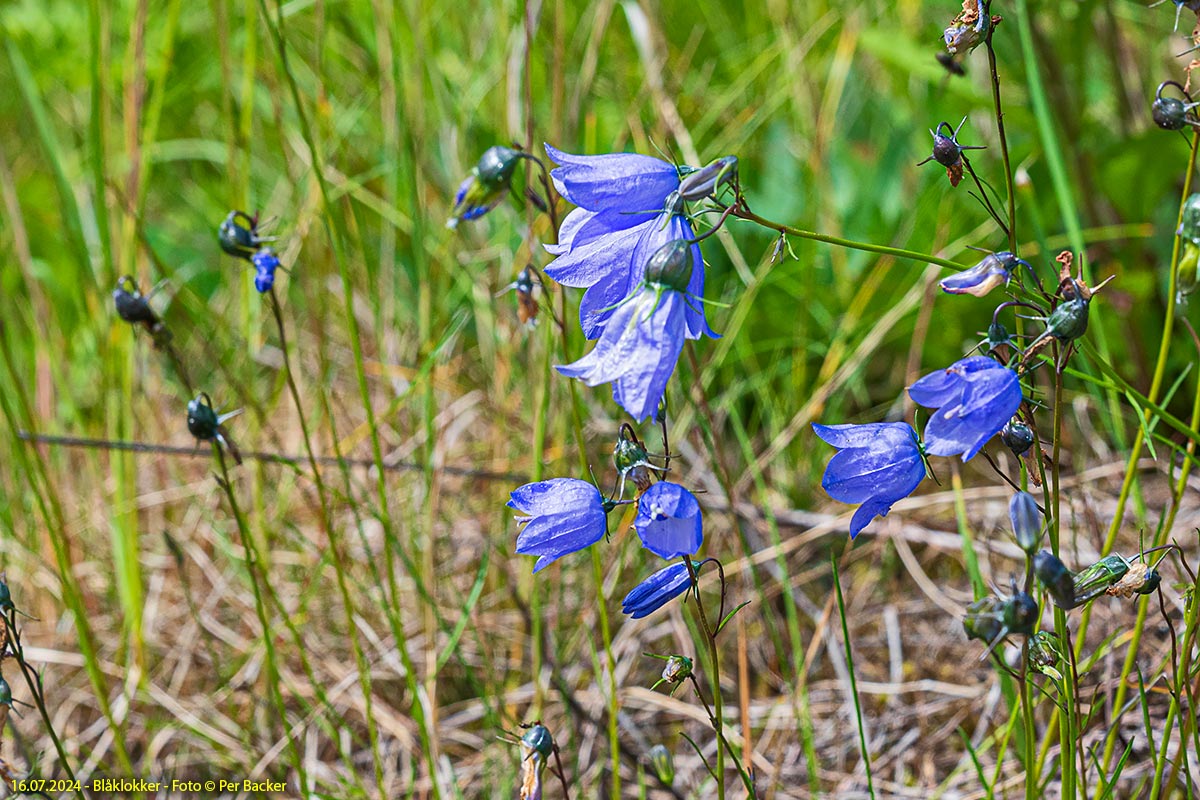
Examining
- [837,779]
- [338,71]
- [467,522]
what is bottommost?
[837,779]

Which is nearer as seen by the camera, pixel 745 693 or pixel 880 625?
pixel 745 693

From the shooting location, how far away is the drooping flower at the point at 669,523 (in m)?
0.89

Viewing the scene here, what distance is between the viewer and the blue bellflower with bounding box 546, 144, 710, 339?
3.14ft

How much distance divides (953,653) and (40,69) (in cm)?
338

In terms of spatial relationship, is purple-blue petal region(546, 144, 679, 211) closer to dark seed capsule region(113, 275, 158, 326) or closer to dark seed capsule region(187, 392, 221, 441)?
dark seed capsule region(187, 392, 221, 441)

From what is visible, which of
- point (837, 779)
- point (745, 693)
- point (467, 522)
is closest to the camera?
point (745, 693)

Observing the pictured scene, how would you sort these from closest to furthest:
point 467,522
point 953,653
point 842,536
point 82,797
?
point 82,797 → point 953,653 → point 842,536 → point 467,522

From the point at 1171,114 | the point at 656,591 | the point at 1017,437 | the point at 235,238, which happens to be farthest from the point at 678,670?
the point at 235,238

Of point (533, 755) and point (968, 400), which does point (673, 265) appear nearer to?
point (968, 400)

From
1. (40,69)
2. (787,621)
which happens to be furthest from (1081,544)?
(40,69)

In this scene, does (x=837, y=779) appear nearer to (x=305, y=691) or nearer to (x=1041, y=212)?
(x=305, y=691)

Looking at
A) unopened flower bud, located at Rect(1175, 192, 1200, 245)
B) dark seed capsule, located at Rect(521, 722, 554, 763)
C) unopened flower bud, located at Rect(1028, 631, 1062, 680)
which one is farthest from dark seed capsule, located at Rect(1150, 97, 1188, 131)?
dark seed capsule, located at Rect(521, 722, 554, 763)

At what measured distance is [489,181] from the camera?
1305 mm

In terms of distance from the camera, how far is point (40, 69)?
11.6 ft
